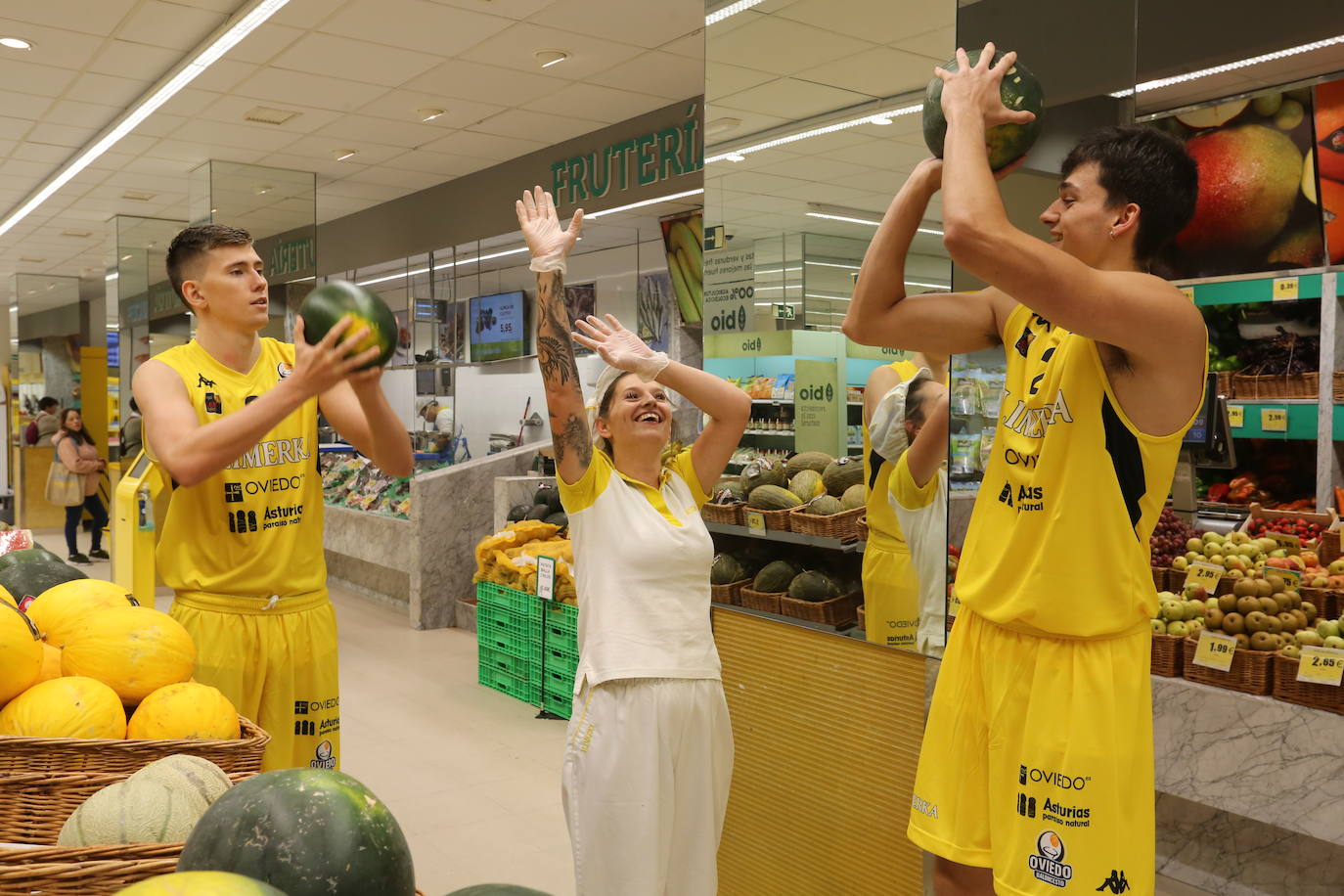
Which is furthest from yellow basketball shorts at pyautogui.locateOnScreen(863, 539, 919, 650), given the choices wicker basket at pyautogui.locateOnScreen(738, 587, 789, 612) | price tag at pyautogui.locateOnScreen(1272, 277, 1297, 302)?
price tag at pyautogui.locateOnScreen(1272, 277, 1297, 302)

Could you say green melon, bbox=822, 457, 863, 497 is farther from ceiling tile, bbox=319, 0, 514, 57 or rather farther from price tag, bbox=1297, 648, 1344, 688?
ceiling tile, bbox=319, 0, 514, 57

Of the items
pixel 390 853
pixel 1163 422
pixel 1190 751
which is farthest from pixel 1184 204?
pixel 1190 751

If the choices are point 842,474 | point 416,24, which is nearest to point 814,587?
point 842,474

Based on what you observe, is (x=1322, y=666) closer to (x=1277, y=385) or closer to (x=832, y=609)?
(x=832, y=609)

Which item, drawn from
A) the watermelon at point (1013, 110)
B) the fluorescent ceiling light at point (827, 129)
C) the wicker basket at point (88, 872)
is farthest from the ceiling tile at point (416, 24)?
the wicker basket at point (88, 872)

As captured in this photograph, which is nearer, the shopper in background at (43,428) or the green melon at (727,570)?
the green melon at (727,570)

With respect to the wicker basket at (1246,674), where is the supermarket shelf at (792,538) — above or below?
above

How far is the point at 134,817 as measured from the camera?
3.87 feet

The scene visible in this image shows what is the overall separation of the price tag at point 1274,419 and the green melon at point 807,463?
4022 mm

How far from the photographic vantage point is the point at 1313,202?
18.6 ft

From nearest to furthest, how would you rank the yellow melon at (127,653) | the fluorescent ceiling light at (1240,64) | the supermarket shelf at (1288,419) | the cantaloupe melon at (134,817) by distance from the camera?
the cantaloupe melon at (134,817) < the yellow melon at (127,653) < the fluorescent ceiling light at (1240,64) < the supermarket shelf at (1288,419)

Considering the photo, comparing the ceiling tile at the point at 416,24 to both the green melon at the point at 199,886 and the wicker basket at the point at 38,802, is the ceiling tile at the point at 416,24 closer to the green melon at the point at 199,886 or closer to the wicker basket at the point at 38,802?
the wicker basket at the point at 38,802

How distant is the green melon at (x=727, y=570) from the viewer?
350 cm

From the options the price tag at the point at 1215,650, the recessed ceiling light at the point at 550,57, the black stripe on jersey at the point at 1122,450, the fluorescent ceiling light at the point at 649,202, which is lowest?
the price tag at the point at 1215,650
